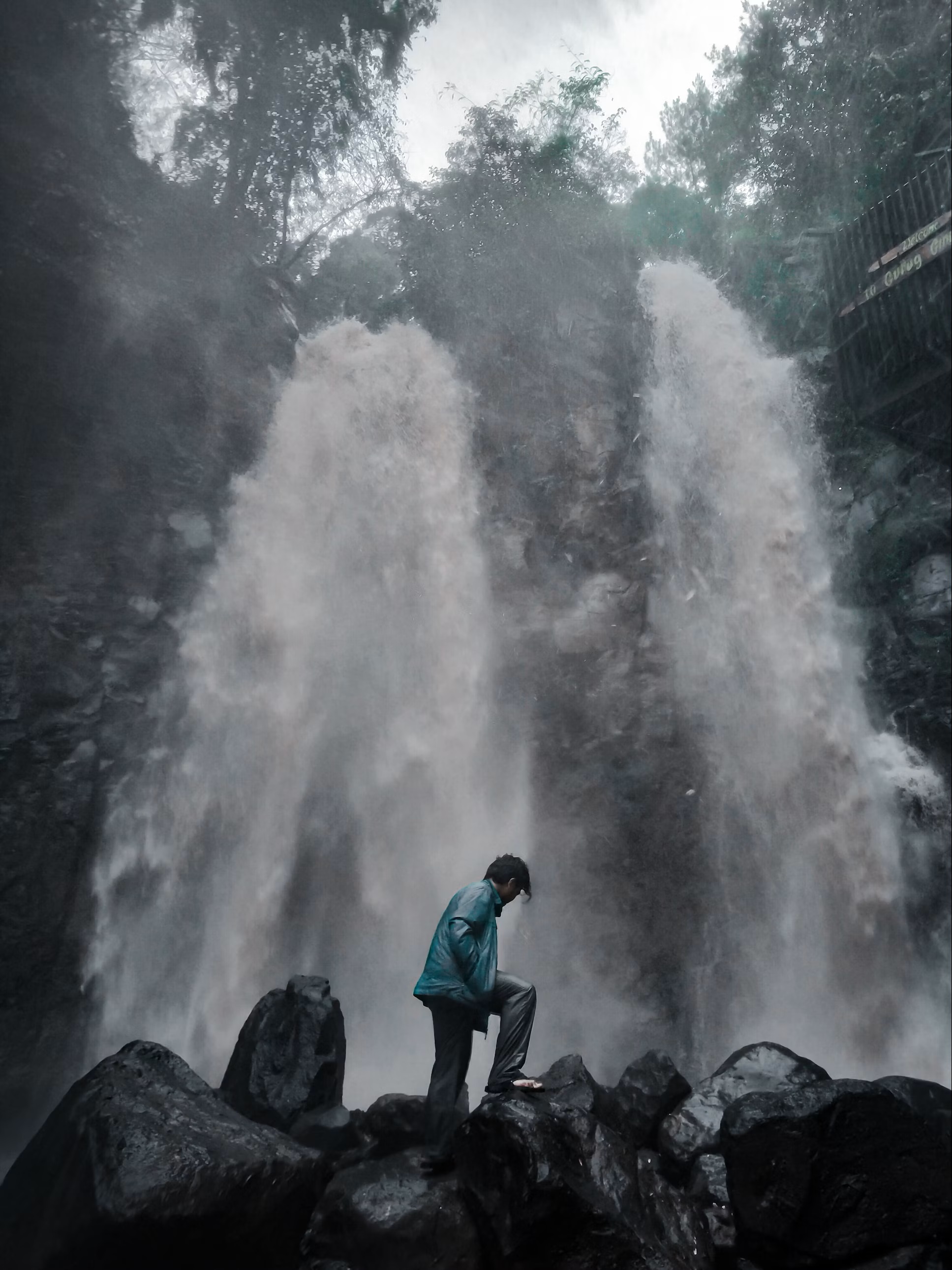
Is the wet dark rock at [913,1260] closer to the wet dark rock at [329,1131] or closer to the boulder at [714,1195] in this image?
the boulder at [714,1195]

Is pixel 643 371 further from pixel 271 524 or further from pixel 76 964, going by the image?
pixel 76 964

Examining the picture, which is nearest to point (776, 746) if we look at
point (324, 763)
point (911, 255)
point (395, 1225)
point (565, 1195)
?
point (324, 763)

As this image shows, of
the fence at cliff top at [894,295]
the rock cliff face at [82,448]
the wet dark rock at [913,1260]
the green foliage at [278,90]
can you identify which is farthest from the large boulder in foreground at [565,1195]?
the green foliage at [278,90]

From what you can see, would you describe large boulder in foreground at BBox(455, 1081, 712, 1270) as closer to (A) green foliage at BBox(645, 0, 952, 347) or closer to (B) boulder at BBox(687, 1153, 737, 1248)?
(B) boulder at BBox(687, 1153, 737, 1248)

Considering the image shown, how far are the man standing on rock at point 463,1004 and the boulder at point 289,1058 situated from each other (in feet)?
5.46

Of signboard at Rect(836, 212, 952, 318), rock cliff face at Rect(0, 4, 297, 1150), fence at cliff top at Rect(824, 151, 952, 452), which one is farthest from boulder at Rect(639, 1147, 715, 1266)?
signboard at Rect(836, 212, 952, 318)

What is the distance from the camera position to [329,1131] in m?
5.22

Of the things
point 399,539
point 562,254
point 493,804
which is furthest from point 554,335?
point 493,804

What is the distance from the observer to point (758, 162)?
16.1 m

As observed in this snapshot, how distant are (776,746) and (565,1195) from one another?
7.07m

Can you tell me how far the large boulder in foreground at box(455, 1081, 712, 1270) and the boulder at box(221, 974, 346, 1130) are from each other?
81.8 inches

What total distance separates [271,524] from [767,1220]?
9181 millimetres

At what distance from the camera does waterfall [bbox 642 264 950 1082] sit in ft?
27.0

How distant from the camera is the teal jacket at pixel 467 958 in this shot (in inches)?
165
